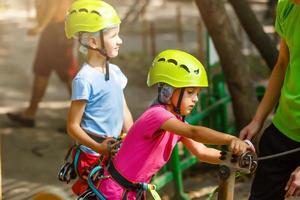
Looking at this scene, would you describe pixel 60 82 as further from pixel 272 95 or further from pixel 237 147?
pixel 237 147

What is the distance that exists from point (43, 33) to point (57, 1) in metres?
0.44

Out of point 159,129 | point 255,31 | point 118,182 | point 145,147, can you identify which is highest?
point 159,129

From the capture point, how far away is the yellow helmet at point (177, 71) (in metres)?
3.33

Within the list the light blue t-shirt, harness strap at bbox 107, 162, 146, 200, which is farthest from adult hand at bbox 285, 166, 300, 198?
the light blue t-shirt

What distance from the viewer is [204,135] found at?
3113mm

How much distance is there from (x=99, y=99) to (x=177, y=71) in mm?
642

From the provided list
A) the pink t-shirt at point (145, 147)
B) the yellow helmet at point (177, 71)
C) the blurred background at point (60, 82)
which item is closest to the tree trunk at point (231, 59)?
the blurred background at point (60, 82)

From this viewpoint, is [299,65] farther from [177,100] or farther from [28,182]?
[28,182]

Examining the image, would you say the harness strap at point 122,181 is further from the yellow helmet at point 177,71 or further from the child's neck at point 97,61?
the child's neck at point 97,61

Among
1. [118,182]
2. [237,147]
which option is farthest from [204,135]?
[118,182]

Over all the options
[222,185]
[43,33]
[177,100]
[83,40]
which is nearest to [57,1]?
[43,33]

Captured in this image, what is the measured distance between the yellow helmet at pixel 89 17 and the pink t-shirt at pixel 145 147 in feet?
2.22

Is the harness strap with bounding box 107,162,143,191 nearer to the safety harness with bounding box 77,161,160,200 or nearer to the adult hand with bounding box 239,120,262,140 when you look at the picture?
the safety harness with bounding box 77,161,160,200

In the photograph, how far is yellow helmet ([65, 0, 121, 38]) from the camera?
150 inches
